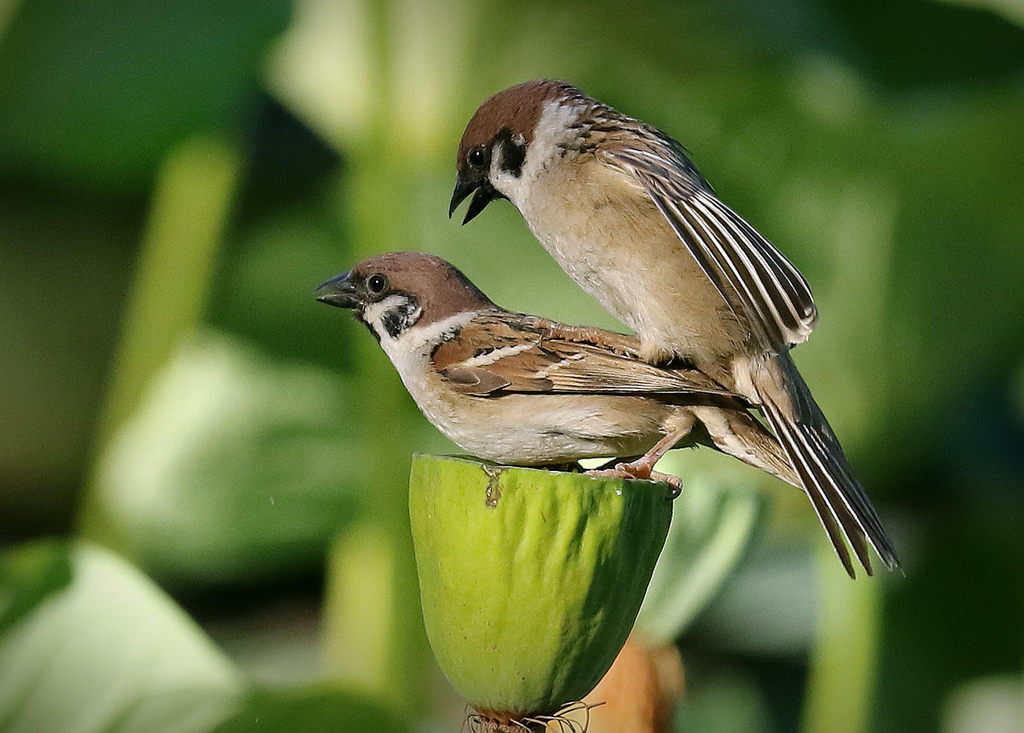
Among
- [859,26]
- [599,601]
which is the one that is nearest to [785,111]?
[859,26]

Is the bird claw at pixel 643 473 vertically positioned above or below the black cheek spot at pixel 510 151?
below

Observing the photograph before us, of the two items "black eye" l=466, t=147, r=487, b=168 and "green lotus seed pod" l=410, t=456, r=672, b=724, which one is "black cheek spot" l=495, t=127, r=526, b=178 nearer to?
"black eye" l=466, t=147, r=487, b=168

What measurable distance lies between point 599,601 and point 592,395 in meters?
0.45

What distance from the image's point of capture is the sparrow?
58.9 inches

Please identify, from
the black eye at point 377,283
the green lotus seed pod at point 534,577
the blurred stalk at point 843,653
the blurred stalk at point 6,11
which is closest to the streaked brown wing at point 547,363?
the black eye at point 377,283

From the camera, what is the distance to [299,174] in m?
3.27

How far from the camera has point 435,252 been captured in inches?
118

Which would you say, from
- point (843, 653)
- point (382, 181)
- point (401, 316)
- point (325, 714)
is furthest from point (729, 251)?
point (382, 181)

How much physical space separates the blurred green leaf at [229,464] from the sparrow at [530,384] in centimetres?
125

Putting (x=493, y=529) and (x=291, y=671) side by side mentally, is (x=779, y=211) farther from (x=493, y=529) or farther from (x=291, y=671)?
(x=493, y=529)

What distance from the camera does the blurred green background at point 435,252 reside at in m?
2.85

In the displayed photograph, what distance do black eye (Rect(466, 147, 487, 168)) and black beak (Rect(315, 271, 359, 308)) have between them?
251 millimetres

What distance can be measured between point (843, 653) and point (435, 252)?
124 centimetres

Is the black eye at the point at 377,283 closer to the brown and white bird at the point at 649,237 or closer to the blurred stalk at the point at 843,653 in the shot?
the brown and white bird at the point at 649,237
